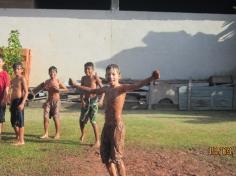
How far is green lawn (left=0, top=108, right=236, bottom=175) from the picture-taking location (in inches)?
297

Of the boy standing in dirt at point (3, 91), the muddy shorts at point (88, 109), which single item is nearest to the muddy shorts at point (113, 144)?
the muddy shorts at point (88, 109)

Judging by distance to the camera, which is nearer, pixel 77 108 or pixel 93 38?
pixel 77 108

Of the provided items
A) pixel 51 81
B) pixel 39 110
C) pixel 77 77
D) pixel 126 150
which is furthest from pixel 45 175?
pixel 77 77

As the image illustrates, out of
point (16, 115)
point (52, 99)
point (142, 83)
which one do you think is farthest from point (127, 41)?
point (142, 83)

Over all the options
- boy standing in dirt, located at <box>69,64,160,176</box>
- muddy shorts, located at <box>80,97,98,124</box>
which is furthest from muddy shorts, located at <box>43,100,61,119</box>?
boy standing in dirt, located at <box>69,64,160,176</box>

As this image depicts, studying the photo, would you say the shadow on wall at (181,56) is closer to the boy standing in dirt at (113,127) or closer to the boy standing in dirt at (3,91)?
the boy standing in dirt at (3,91)

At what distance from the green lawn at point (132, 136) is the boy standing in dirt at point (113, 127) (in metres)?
1.25

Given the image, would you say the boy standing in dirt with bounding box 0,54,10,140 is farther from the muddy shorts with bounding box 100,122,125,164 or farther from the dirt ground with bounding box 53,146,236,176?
the muddy shorts with bounding box 100,122,125,164

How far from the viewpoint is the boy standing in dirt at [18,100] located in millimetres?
8609

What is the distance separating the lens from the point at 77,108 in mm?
14438

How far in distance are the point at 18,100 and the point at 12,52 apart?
6.20 m

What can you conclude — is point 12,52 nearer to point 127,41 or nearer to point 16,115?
point 127,41

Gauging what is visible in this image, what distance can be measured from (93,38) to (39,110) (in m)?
3.20

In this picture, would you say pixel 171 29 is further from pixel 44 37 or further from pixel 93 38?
pixel 44 37
